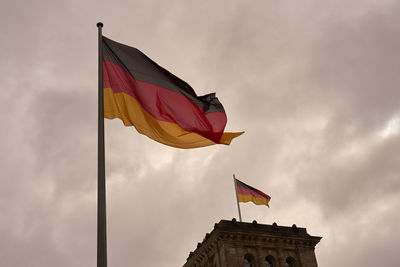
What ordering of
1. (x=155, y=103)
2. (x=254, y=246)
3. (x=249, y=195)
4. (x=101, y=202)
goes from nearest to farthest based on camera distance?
(x=101, y=202), (x=155, y=103), (x=254, y=246), (x=249, y=195)

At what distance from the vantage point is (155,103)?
15.5 meters

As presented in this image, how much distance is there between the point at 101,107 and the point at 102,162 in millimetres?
1800

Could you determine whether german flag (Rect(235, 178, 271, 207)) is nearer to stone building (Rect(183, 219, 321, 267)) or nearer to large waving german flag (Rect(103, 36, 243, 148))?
stone building (Rect(183, 219, 321, 267))

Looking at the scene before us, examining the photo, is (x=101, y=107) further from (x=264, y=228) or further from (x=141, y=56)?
(x=264, y=228)

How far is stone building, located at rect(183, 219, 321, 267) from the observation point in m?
45.4

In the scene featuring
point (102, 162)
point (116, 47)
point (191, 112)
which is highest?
point (116, 47)

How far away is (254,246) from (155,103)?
34.6 meters

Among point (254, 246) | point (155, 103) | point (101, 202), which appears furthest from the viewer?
point (254, 246)

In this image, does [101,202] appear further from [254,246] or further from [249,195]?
[249,195]

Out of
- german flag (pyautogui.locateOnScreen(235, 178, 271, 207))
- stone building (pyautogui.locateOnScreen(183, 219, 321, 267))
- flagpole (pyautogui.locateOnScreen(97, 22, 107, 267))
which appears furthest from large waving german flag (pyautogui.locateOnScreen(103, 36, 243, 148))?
german flag (pyautogui.locateOnScreen(235, 178, 271, 207))

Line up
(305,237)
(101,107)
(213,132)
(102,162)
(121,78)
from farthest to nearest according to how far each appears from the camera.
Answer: (305,237), (213,132), (121,78), (101,107), (102,162)

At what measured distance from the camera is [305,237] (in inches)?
1949

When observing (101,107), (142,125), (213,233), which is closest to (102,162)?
(101,107)

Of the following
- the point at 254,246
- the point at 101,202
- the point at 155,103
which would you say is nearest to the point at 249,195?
the point at 254,246
